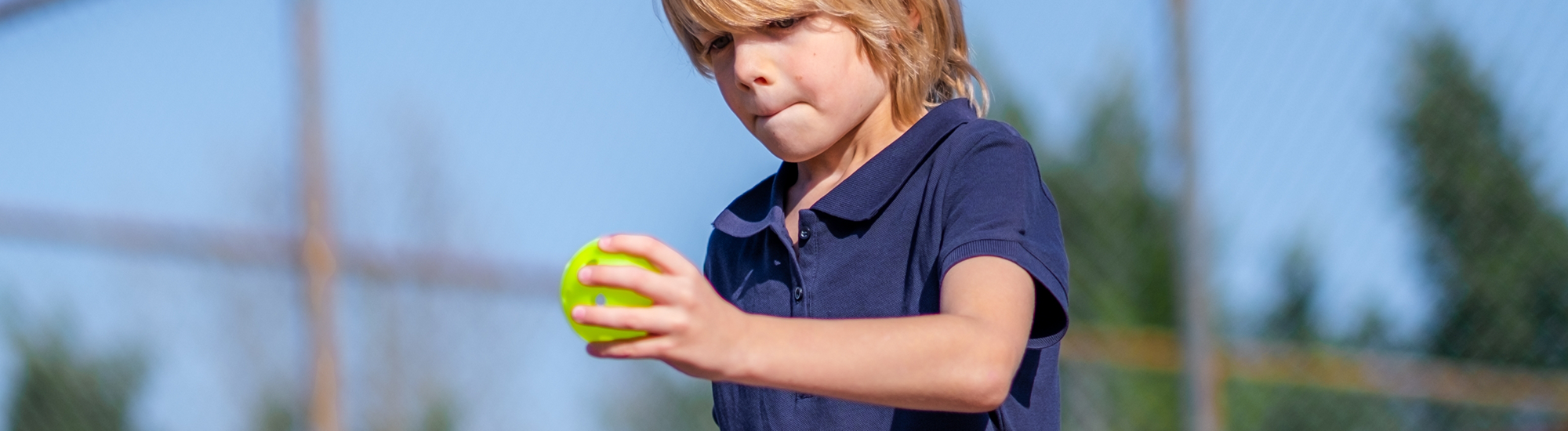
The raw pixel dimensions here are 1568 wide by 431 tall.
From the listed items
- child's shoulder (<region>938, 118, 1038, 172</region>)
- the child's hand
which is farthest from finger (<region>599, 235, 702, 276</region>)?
child's shoulder (<region>938, 118, 1038, 172</region>)

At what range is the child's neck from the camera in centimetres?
125

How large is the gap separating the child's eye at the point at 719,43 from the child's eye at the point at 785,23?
58mm

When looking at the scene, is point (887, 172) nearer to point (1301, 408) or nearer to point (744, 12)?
point (744, 12)

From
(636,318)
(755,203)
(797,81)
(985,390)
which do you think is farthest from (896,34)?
(636,318)

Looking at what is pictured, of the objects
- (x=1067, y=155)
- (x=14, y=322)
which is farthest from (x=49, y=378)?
(x=1067, y=155)

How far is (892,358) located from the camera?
815 mm

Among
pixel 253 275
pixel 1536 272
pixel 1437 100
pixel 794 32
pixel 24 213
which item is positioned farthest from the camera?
pixel 24 213

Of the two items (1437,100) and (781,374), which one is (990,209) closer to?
(781,374)

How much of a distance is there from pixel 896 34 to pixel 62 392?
3.46 meters

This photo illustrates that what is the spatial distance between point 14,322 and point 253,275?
0.90 m

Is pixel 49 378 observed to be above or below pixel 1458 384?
below

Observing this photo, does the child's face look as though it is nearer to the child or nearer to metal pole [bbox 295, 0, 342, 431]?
the child

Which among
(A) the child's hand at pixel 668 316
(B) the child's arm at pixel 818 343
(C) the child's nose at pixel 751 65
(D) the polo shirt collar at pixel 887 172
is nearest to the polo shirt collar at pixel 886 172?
(D) the polo shirt collar at pixel 887 172

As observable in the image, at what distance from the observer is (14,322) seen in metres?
3.94
